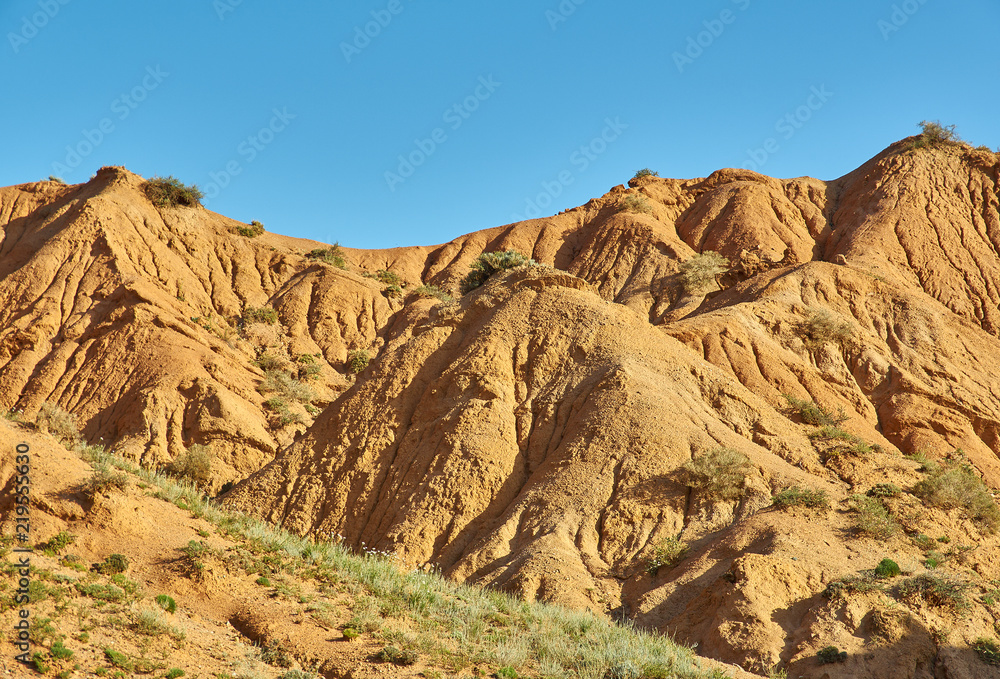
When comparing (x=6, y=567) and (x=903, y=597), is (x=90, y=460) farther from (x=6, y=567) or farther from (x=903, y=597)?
(x=903, y=597)

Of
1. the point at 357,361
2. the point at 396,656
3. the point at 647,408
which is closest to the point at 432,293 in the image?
the point at 357,361

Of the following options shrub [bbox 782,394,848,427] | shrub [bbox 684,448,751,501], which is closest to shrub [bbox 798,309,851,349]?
shrub [bbox 782,394,848,427]

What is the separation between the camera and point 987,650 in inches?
617

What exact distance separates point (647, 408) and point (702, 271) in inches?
956

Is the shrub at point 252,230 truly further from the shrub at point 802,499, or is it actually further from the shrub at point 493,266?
the shrub at point 802,499

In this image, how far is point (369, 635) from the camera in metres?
13.7

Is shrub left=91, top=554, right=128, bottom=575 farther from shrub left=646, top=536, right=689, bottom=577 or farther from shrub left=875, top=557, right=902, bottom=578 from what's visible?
shrub left=875, top=557, right=902, bottom=578

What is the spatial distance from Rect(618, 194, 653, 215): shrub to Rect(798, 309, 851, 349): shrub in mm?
27864

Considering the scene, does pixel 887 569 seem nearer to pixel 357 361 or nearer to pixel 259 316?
pixel 357 361

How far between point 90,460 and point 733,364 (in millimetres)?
19414

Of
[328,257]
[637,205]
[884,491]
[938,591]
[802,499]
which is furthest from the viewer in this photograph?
[328,257]

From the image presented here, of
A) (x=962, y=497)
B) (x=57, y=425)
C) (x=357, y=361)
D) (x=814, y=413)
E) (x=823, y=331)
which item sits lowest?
(x=57, y=425)

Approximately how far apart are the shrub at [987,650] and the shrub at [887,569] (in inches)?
70.9

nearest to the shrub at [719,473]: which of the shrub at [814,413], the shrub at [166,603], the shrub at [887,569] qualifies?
the shrub at [887,569]
